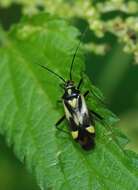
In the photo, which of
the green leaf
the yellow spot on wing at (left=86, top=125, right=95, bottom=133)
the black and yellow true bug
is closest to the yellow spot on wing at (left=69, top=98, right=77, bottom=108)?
the black and yellow true bug

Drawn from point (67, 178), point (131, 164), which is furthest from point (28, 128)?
point (131, 164)

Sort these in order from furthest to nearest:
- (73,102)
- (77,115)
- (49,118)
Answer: (73,102)
(77,115)
(49,118)

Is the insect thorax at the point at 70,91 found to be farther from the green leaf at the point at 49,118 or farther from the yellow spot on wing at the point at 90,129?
the yellow spot on wing at the point at 90,129

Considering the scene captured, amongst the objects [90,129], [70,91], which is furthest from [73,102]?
[90,129]

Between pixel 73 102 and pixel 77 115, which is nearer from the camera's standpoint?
pixel 77 115

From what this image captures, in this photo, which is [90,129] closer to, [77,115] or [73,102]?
[77,115]

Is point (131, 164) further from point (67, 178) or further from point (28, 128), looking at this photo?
point (28, 128)

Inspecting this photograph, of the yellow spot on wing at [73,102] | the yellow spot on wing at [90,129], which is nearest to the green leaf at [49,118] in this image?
the yellow spot on wing at [90,129]

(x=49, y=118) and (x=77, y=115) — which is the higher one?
(x=49, y=118)
